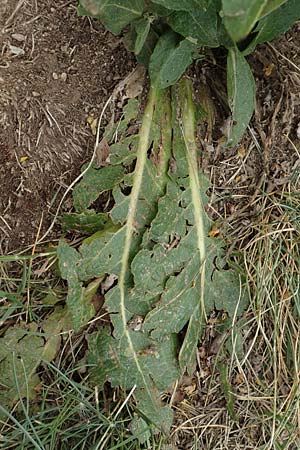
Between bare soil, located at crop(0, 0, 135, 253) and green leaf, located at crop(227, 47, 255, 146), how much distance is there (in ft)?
0.88

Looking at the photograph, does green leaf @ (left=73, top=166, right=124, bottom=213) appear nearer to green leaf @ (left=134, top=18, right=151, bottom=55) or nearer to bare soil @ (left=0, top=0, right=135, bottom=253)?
bare soil @ (left=0, top=0, right=135, bottom=253)

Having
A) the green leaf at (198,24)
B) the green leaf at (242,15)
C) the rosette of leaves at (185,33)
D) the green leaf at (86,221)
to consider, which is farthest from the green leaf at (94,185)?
the green leaf at (242,15)

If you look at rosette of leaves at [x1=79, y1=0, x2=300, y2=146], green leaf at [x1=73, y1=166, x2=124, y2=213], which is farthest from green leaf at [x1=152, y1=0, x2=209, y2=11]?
green leaf at [x1=73, y1=166, x2=124, y2=213]

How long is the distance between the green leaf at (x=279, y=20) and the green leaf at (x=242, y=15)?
61cm

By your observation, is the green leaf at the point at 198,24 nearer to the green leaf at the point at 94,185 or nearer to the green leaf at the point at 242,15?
the green leaf at the point at 94,185

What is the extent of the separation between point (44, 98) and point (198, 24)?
409 millimetres

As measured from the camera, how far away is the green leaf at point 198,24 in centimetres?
125

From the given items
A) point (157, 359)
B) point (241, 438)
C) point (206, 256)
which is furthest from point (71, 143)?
point (241, 438)

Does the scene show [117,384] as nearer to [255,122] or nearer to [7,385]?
[7,385]

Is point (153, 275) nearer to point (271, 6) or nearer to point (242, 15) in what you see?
point (271, 6)

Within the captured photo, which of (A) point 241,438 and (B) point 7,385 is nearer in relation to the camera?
(B) point 7,385

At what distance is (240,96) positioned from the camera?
4.41 feet

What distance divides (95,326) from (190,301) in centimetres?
23

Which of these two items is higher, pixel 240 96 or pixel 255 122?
pixel 240 96
